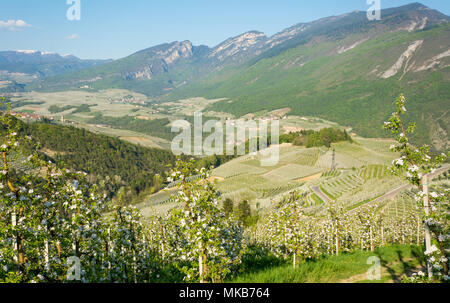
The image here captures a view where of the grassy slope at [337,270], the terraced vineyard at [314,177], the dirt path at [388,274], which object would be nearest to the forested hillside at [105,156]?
the terraced vineyard at [314,177]

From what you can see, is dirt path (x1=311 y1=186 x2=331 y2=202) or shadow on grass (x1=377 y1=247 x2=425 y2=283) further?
dirt path (x1=311 y1=186 x2=331 y2=202)

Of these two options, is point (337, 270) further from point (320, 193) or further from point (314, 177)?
point (314, 177)

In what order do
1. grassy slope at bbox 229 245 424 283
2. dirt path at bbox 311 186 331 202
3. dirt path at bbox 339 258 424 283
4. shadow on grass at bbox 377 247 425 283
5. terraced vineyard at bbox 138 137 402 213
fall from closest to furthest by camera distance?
grassy slope at bbox 229 245 424 283 → dirt path at bbox 339 258 424 283 → shadow on grass at bbox 377 247 425 283 → dirt path at bbox 311 186 331 202 → terraced vineyard at bbox 138 137 402 213

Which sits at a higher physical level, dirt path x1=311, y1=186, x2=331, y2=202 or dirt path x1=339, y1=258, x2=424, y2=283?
dirt path x1=339, y1=258, x2=424, y2=283

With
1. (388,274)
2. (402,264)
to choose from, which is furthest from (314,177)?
(388,274)

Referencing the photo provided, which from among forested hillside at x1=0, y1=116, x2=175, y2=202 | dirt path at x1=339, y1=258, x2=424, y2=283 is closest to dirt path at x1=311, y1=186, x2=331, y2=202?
dirt path at x1=339, y1=258, x2=424, y2=283

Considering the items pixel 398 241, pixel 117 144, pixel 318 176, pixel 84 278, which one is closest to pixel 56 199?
pixel 84 278

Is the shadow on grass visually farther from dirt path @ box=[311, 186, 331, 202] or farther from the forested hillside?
the forested hillside

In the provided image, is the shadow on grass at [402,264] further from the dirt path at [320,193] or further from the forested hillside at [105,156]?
the forested hillside at [105,156]

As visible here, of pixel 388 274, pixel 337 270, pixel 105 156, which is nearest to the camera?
pixel 337 270

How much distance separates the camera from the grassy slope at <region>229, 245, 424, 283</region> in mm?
7695

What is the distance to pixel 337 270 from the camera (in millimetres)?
10000
